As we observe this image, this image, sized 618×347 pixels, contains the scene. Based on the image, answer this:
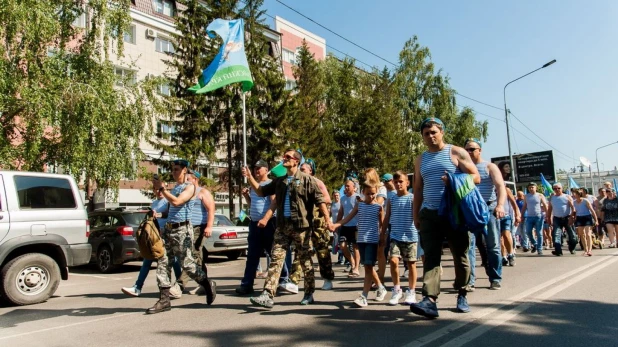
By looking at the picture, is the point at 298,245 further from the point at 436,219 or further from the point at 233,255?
the point at 233,255

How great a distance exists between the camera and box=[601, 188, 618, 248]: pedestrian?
43.9ft

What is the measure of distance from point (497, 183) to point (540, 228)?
20.9ft

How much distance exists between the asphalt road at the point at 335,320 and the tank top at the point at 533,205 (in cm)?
441

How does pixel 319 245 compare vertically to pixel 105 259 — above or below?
above

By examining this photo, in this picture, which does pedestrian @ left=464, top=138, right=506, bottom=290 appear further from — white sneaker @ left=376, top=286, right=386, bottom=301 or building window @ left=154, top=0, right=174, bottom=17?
building window @ left=154, top=0, right=174, bottom=17

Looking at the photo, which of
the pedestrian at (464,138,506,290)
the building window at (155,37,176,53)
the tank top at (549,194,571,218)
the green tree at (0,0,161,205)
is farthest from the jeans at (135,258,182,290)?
the building window at (155,37,176,53)

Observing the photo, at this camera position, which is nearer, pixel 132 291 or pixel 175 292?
pixel 175 292

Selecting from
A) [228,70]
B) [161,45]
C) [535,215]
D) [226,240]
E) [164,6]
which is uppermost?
[164,6]

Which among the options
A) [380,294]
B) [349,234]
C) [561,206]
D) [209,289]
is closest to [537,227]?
[561,206]

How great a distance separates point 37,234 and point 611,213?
13966mm

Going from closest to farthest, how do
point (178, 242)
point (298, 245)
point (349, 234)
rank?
point (298, 245), point (178, 242), point (349, 234)

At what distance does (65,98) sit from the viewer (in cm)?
1565

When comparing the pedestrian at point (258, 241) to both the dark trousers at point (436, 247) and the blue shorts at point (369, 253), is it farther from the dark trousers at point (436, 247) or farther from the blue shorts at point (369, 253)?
the dark trousers at point (436, 247)

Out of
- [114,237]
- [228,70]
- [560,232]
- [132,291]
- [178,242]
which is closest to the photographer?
[178,242]
